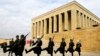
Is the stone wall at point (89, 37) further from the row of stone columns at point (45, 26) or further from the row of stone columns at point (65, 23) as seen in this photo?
the row of stone columns at point (45, 26)

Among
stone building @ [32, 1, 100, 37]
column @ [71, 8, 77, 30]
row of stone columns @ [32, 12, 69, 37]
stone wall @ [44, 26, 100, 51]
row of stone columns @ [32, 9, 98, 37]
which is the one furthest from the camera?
row of stone columns @ [32, 12, 69, 37]

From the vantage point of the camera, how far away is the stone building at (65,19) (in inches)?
1987

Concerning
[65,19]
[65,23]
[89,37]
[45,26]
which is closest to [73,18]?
[65,19]

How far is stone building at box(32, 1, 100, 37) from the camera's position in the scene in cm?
5046

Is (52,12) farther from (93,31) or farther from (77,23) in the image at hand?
(93,31)

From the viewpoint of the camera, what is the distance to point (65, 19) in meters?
52.2

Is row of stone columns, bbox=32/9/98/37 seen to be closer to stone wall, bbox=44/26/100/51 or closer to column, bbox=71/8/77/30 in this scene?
column, bbox=71/8/77/30

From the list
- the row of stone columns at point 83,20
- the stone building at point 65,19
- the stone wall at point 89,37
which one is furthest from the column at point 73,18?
the stone wall at point 89,37

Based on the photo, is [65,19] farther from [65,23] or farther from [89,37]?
[89,37]

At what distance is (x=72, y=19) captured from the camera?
49969 mm

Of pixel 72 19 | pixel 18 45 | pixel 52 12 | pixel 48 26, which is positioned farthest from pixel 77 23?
pixel 18 45

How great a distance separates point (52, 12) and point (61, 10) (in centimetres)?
470

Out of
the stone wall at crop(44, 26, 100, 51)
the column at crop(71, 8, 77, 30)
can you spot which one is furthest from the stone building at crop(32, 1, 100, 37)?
the stone wall at crop(44, 26, 100, 51)

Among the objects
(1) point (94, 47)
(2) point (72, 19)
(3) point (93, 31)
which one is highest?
(2) point (72, 19)
